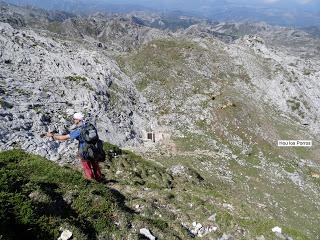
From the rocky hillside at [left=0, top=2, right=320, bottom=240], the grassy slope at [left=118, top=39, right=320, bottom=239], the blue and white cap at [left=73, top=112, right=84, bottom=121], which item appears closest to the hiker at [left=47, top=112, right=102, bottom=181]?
the blue and white cap at [left=73, top=112, right=84, bottom=121]

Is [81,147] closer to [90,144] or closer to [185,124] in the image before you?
[90,144]

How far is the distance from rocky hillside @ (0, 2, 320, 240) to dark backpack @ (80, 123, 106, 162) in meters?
2.27

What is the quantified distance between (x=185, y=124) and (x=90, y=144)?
113ft

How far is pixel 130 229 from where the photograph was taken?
12.4 metres

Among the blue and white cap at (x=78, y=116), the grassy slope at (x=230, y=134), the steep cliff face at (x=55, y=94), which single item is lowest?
the grassy slope at (x=230, y=134)

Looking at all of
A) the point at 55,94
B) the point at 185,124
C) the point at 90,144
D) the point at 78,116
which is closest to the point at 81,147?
the point at 90,144

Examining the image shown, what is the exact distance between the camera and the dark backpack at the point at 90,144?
49.3 feet

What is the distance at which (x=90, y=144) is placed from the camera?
609 inches

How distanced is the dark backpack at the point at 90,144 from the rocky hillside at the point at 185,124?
227 centimetres

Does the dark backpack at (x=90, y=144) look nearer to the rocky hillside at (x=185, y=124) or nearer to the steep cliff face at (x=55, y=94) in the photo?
the rocky hillside at (x=185, y=124)

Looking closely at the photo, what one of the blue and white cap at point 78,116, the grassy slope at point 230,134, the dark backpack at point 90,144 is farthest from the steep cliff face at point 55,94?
the blue and white cap at point 78,116

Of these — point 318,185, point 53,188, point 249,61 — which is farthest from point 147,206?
point 249,61

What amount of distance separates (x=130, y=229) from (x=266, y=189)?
27743 mm

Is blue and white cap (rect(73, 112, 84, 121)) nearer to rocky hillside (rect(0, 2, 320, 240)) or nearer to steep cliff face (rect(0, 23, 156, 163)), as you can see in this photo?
rocky hillside (rect(0, 2, 320, 240))
